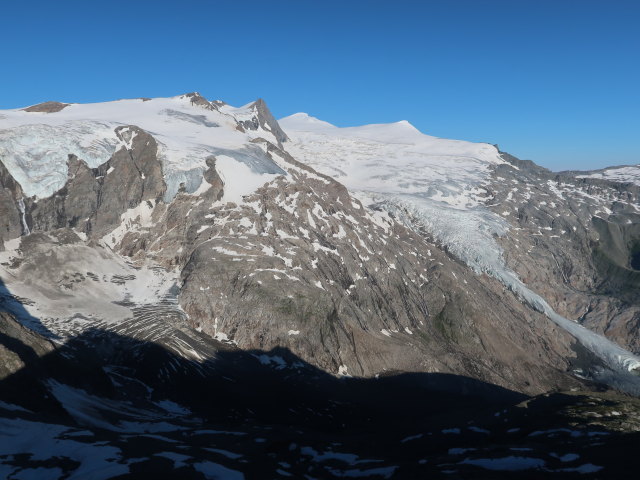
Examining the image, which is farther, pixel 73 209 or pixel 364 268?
pixel 364 268

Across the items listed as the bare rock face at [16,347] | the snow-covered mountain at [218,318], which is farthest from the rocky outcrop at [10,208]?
the bare rock face at [16,347]

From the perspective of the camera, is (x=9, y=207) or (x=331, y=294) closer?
(x=9, y=207)

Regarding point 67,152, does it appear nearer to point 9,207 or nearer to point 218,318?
point 9,207

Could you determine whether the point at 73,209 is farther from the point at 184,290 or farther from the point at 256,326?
the point at 256,326

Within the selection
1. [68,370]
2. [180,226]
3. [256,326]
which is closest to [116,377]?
[68,370]

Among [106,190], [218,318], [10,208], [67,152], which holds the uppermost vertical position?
[67,152]

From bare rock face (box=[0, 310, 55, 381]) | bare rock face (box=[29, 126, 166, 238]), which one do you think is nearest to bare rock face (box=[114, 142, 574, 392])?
bare rock face (box=[29, 126, 166, 238])

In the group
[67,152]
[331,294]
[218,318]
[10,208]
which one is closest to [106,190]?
[67,152]

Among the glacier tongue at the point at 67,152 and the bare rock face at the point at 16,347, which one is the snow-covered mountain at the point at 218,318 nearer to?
the bare rock face at the point at 16,347
